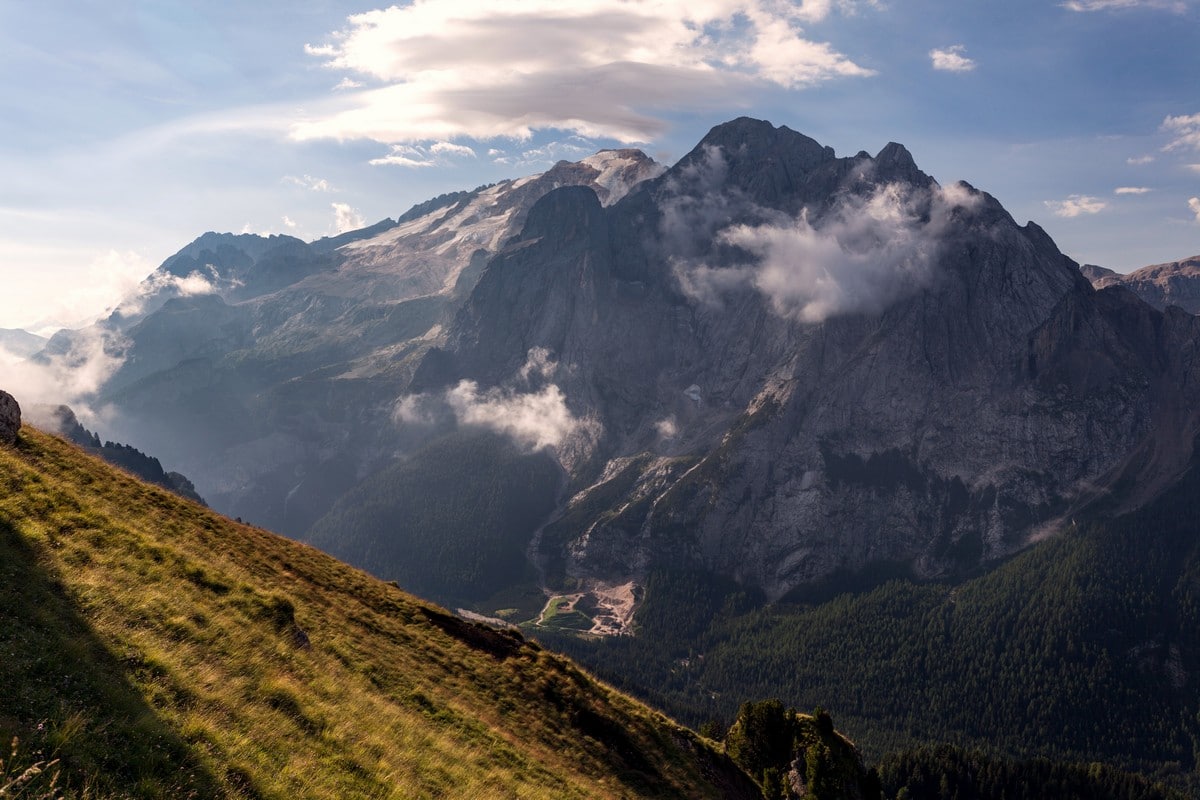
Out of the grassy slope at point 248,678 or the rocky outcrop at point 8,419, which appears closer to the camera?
the grassy slope at point 248,678

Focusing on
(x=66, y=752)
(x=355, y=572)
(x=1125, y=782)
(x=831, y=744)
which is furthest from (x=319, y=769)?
(x=1125, y=782)

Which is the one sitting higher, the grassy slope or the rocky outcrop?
the rocky outcrop

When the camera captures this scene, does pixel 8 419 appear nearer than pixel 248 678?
No

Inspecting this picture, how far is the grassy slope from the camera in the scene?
720 inches

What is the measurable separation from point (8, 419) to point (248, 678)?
23015mm

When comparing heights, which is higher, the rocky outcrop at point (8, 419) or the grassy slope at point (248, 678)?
the rocky outcrop at point (8, 419)

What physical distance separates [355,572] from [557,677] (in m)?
19.2

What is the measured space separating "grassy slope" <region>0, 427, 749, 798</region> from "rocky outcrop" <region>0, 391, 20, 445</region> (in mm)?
917

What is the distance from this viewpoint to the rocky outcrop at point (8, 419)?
113 feet

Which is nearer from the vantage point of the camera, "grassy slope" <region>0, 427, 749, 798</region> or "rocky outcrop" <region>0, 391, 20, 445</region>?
"grassy slope" <region>0, 427, 749, 798</region>

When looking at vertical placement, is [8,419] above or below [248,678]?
above

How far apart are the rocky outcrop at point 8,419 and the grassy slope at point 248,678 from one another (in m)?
0.92

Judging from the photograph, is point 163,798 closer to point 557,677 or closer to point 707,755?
point 557,677

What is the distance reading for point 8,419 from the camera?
3506cm
